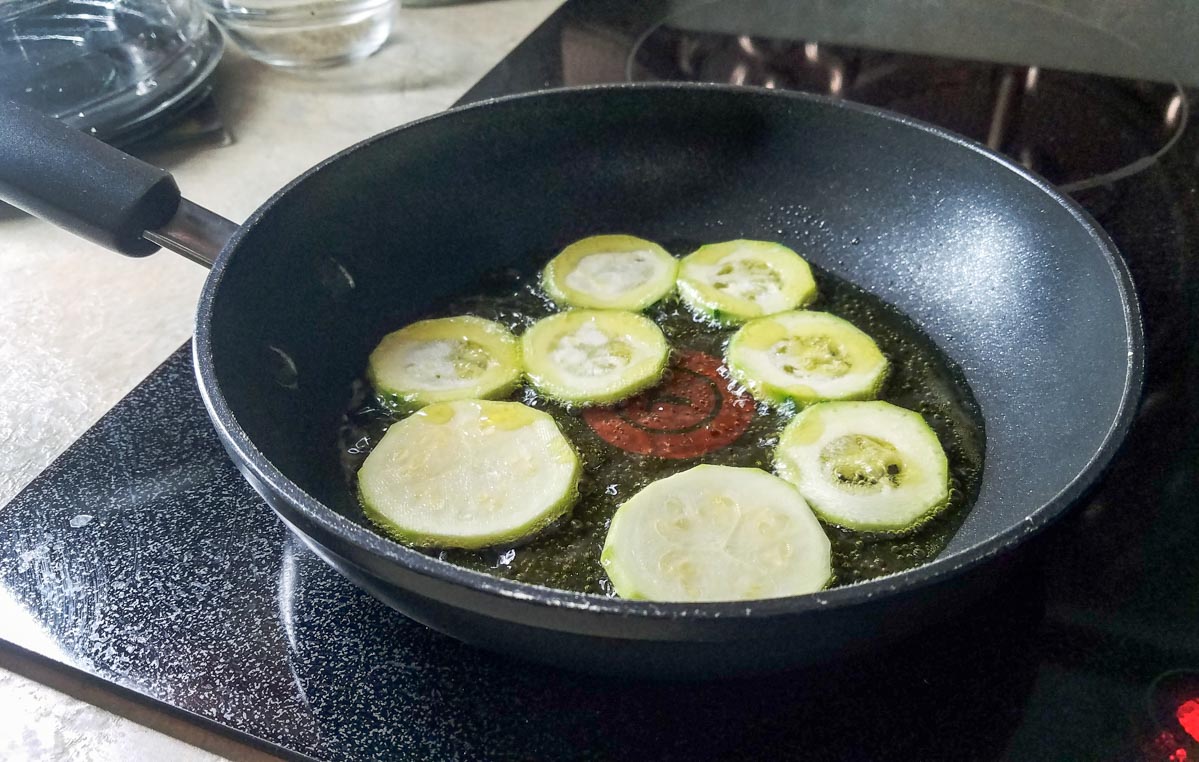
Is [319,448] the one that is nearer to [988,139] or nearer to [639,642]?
[639,642]

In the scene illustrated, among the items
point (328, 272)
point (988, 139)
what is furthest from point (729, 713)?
point (988, 139)

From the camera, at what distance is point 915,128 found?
100 cm

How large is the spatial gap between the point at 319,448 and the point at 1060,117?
1023 millimetres

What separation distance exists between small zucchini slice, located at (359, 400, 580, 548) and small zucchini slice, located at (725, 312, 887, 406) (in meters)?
0.21

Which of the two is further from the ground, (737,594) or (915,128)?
(915,128)

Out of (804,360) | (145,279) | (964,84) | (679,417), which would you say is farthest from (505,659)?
(964,84)

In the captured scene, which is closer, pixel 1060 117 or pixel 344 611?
pixel 344 611

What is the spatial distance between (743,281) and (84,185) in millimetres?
640

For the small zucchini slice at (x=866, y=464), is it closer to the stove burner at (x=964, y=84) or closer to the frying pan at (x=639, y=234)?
the frying pan at (x=639, y=234)

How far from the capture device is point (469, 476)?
80 cm

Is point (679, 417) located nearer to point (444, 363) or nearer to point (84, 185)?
point (444, 363)

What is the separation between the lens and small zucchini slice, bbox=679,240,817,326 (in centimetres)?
100

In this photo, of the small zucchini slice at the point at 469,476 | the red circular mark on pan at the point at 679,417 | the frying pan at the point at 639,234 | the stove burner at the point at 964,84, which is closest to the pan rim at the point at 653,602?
the frying pan at the point at 639,234

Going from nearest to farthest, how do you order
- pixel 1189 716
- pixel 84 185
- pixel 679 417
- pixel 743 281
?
pixel 1189 716 < pixel 84 185 < pixel 679 417 < pixel 743 281
